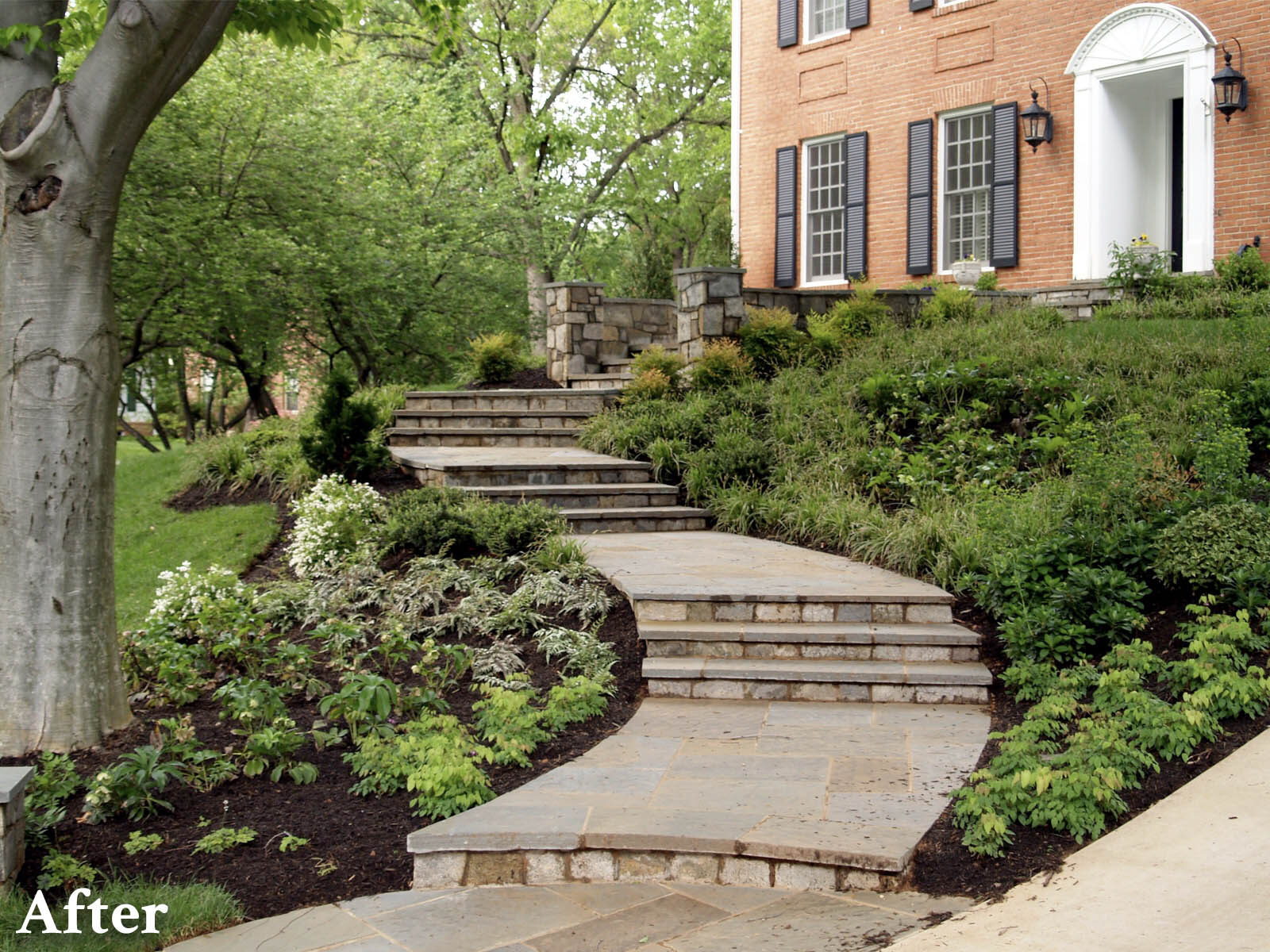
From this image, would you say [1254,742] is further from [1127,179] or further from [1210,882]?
[1127,179]

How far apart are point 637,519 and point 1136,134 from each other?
8560 mm

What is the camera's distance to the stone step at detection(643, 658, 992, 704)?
543 cm

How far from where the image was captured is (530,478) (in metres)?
8.96

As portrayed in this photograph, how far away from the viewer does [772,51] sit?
1619cm

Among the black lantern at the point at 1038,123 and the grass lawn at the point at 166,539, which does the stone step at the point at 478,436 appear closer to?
the grass lawn at the point at 166,539

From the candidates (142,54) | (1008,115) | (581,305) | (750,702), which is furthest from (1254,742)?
(1008,115)

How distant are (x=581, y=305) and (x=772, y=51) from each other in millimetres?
5842

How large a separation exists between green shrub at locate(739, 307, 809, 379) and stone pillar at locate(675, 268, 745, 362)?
291mm

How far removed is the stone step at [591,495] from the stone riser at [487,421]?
2.14 meters

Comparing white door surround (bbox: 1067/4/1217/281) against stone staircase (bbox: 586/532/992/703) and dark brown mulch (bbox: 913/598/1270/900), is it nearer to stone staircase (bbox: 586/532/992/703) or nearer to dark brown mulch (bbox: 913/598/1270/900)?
stone staircase (bbox: 586/532/992/703)

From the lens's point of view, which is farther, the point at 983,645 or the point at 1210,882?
the point at 983,645

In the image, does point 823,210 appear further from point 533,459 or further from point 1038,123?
point 533,459

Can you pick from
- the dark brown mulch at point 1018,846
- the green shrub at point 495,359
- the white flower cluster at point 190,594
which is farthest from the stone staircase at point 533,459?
the dark brown mulch at point 1018,846

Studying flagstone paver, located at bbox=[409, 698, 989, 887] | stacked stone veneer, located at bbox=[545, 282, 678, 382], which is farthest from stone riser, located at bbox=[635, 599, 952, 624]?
stacked stone veneer, located at bbox=[545, 282, 678, 382]
